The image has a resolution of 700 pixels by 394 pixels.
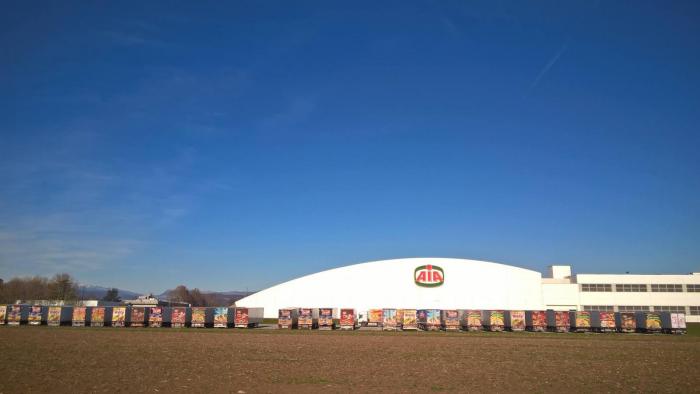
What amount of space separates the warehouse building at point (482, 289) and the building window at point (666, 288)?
14 cm

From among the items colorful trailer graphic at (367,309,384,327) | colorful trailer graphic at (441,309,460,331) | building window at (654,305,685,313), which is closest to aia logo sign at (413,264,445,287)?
colorful trailer graphic at (367,309,384,327)

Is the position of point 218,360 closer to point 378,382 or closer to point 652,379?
point 378,382

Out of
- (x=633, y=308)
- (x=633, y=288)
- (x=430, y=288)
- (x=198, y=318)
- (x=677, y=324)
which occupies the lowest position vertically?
(x=677, y=324)

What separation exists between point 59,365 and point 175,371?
5.82 m

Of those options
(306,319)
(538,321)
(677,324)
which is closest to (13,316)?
(306,319)

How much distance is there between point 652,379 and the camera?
2050 cm

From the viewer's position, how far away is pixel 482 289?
84.8 m

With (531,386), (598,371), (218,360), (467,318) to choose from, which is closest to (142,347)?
(218,360)

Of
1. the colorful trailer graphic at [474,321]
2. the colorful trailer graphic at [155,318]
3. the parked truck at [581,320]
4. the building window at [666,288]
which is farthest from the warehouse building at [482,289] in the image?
the colorful trailer graphic at [155,318]

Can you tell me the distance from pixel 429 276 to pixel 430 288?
6.63 ft

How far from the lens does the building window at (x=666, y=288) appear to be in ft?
270

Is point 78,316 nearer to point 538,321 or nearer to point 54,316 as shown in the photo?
point 54,316

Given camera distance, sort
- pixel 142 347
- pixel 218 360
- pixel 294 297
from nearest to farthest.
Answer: pixel 218 360 → pixel 142 347 → pixel 294 297

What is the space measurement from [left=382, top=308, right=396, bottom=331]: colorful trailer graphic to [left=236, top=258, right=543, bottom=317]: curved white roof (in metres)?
21.9
